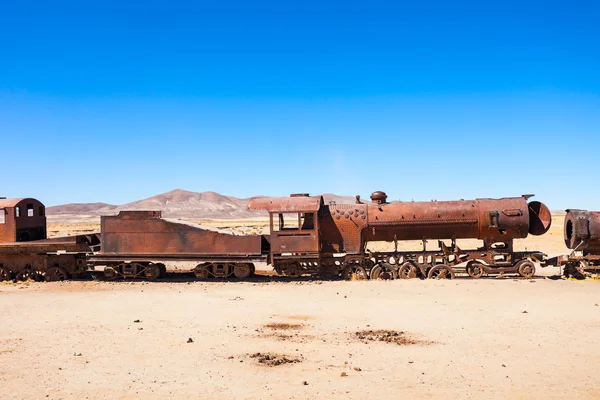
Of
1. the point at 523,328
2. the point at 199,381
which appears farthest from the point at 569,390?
the point at 199,381

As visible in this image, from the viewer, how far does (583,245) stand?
Result: 1880cm

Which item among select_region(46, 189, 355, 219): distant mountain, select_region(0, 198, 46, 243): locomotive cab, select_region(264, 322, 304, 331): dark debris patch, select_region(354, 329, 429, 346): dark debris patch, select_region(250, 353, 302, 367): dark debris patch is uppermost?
select_region(46, 189, 355, 219): distant mountain

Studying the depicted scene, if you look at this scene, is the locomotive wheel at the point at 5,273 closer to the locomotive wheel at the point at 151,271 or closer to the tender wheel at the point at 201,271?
the locomotive wheel at the point at 151,271

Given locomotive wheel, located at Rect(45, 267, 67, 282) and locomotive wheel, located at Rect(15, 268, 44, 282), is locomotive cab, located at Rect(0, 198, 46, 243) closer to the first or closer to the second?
locomotive wheel, located at Rect(15, 268, 44, 282)

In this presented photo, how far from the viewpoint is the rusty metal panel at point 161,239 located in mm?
19797

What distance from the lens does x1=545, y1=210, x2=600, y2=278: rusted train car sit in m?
18.5

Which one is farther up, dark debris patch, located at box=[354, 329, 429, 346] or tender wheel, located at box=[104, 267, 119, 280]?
tender wheel, located at box=[104, 267, 119, 280]

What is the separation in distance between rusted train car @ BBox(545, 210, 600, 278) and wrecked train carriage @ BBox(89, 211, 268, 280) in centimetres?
1071

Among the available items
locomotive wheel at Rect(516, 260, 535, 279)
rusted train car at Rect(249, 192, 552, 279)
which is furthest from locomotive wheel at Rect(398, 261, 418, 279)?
locomotive wheel at Rect(516, 260, 535, 279)

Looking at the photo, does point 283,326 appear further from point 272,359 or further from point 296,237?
point 296,237

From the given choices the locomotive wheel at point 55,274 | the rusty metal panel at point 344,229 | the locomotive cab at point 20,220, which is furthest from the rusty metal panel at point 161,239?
the locomotive cab at point 20,220

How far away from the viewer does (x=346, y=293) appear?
16625 mm

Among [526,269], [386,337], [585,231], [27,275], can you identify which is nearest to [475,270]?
[526,269]

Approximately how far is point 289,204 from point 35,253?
10.1 m
